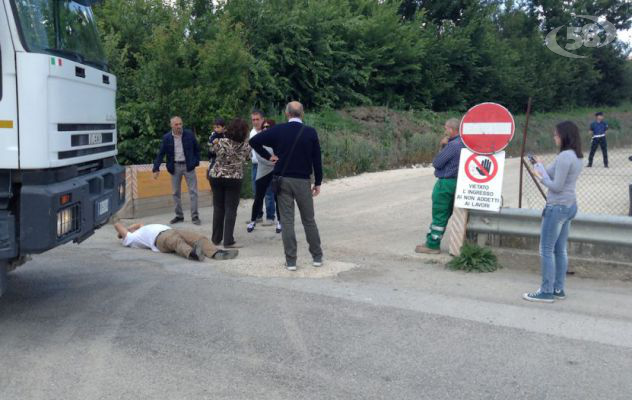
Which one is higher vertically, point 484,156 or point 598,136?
point 598,136

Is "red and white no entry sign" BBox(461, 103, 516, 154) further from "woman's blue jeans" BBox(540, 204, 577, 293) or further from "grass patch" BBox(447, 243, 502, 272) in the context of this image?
"woman's blue jeans" BBox(540, 204, 577, 293)

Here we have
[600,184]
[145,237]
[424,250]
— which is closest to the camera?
[424,250]

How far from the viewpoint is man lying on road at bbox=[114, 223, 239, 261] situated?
26.6 ft

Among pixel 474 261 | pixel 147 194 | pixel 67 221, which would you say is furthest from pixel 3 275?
pixel 147 194

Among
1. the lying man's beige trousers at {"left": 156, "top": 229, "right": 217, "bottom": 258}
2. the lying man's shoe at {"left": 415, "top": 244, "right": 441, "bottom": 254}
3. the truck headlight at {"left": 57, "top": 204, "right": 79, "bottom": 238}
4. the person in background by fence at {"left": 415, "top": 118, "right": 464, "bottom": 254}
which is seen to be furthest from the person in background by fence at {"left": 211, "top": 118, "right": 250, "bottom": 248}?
the truck headlight at {"left": 57, "top": 204, "right": 79, "bottom": 238}

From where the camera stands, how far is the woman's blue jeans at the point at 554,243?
6164mm

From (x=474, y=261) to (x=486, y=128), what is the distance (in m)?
1.60

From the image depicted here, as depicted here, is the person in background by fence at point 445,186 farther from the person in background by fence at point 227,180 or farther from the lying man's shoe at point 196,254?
the lying man's shoe at point 196,254

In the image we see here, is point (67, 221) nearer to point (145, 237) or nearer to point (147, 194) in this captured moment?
point (145, 237)

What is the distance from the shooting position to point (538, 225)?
7.59 metres

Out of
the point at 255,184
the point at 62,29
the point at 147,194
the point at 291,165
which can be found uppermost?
the point at 62,29

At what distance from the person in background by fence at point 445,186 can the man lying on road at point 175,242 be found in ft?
8.20

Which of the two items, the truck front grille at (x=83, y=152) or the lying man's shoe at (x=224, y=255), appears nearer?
the truck front grille at (x=83, y=152)

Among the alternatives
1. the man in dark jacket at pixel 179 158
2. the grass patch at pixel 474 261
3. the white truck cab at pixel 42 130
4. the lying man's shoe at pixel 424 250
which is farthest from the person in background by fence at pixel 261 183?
the white truck cab at pixel 42 130
